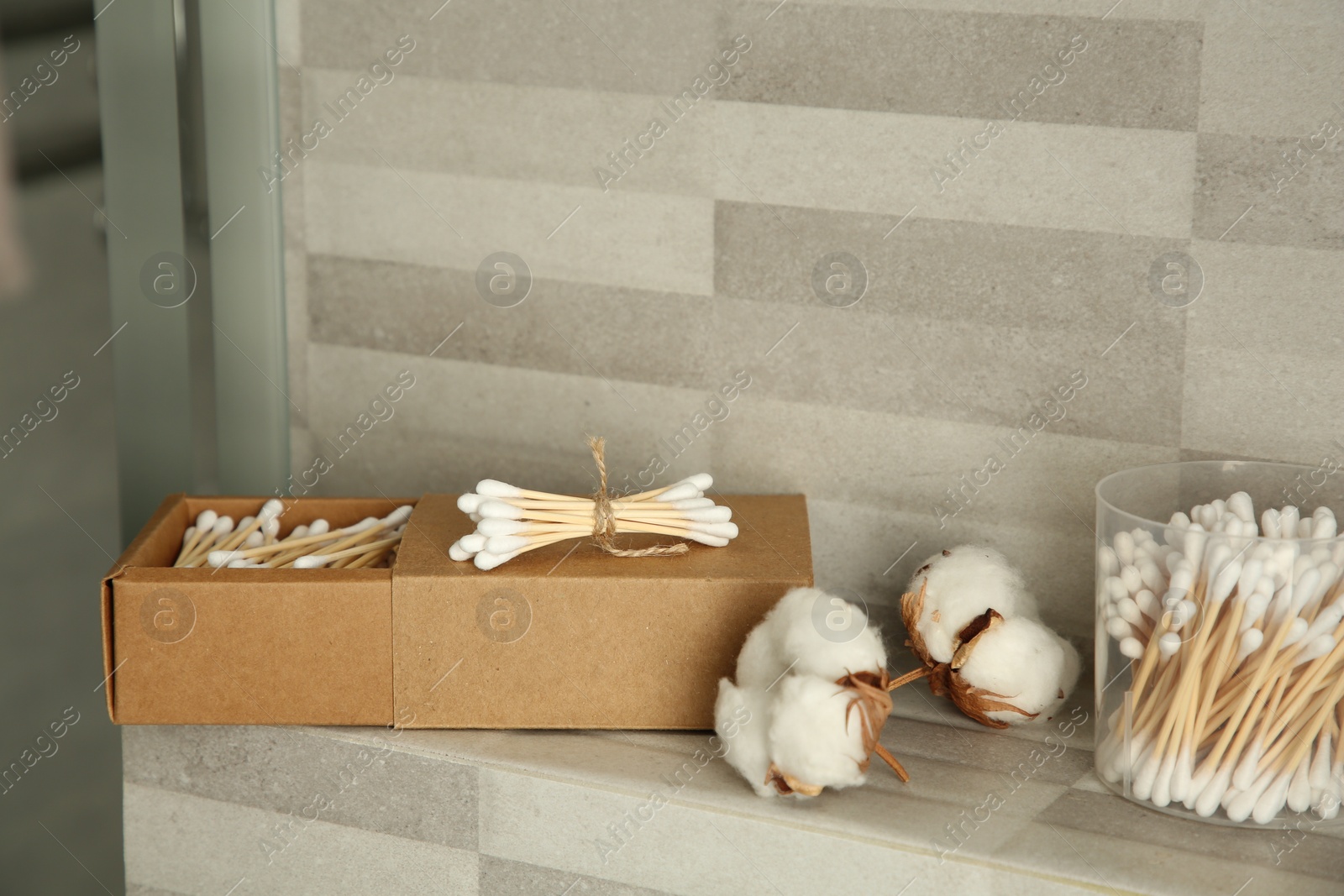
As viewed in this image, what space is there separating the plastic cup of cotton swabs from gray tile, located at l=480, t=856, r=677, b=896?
477 millimetres

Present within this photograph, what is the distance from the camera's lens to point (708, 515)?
1.23 m

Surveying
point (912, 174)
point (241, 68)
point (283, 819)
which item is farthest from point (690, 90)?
point (283, 819)

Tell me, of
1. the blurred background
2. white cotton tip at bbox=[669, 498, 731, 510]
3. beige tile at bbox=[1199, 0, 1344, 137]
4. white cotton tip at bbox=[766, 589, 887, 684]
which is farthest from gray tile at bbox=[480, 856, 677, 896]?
beige tile at bbox=[1199, 0, 1344, 137]

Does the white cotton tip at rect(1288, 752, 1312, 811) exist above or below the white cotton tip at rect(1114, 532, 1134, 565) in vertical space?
below

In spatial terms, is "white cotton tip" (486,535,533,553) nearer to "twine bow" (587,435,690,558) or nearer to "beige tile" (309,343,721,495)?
"twine bow" (587,435,690,558)

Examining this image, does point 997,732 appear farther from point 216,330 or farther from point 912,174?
point 216,330

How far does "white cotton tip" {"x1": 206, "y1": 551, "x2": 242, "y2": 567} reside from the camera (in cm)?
124

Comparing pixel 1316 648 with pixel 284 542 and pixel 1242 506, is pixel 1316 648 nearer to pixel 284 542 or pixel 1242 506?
pixel 1242 506

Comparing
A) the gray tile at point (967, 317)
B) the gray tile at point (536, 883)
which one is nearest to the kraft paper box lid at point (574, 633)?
the gray tile at point (536, 883)

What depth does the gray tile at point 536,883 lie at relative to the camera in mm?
1150

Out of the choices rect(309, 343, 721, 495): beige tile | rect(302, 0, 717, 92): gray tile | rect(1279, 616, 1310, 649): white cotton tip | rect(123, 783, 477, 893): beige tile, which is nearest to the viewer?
rect(1279, 616, 1310, 649): white cotton tip

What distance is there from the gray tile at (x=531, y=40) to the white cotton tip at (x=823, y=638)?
0.63 metres

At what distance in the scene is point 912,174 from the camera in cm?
130

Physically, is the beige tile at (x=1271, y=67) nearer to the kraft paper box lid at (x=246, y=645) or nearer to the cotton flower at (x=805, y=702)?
the cotton flower at (x=805, y=702)
